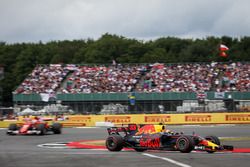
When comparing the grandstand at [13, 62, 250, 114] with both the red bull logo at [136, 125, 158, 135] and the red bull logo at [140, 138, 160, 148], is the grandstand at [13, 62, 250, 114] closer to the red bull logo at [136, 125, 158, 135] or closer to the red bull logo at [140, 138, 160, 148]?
the red bull logo at [136, 125, 158, 135]

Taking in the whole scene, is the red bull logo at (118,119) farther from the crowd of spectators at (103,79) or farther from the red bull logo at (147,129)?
the red bull logo at (147,129)

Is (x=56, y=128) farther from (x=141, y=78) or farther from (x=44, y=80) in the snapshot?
(x=44, y=80)

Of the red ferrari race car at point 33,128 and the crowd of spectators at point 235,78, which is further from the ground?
the crowd of spectators at point 235,78

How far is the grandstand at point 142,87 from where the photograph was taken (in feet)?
136

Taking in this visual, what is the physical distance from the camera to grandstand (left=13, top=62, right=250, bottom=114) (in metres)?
41.5

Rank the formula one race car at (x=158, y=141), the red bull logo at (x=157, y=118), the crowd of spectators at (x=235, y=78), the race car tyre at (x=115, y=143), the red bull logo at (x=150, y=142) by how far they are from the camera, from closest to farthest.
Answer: the formula one race car at (x=158, y=141) → the red bull logo at (x=150, y=142) → the race car tyre at (x=115, y=143) → the red bull logo at (x=157, y=118) → the crowd of spectators at (x=235, y=78)

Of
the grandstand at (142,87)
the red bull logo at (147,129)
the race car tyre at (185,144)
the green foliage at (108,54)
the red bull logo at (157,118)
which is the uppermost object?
the green foliage at (108,54)

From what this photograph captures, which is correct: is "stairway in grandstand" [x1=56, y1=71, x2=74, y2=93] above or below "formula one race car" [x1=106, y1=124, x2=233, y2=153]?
above

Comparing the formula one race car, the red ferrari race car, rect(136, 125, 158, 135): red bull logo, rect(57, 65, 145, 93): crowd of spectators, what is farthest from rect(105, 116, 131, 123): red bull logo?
rect(136, 125, 158, 135): red bull logo

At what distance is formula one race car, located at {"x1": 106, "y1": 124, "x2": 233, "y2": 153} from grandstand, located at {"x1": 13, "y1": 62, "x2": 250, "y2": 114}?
69.2 feet

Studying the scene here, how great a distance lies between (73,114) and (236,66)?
1637 centimetres

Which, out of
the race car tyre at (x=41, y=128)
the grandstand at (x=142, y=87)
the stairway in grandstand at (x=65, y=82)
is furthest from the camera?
the stairway in grandstand at (x=65, y=82)

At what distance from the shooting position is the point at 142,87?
4909 cm

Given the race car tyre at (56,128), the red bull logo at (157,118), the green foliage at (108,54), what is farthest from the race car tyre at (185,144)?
the green foliage at (108,54)
